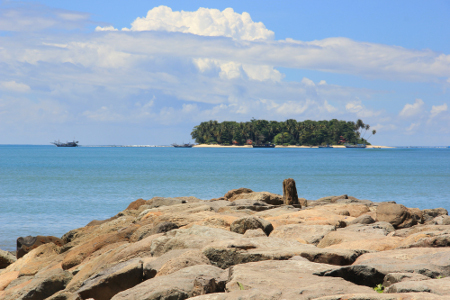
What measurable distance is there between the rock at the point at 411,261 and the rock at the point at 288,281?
2.17 ft

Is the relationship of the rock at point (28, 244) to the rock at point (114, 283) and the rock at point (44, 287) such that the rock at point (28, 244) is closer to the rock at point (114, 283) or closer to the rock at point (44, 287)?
the rock at point (44, 287)

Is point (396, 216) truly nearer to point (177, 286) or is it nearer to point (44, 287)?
point (177, 286)

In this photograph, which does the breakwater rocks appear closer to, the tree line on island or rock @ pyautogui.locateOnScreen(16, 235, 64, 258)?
rock @ pyautogui.locateOnScreen(16, 235, 64, 258)

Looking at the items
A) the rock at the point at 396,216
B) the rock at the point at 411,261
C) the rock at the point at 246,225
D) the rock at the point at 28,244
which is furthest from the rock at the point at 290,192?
the rock at the point at 411,261

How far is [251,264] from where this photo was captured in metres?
6.41

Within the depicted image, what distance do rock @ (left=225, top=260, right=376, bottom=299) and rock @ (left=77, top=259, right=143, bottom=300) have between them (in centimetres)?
188

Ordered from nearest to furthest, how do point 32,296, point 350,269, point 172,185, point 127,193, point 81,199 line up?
point 350,269 < point 32,296 < point 81,199 < point 127,193 < point 172,185

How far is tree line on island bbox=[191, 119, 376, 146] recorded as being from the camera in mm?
187875

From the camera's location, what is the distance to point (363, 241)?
8.83 metres

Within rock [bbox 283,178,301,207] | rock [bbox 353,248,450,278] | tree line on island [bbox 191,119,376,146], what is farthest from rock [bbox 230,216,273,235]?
tree line on island [bbox 191,119,376,146]

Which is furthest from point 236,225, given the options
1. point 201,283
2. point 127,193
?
point 127,193

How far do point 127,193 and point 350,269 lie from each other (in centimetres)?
3569

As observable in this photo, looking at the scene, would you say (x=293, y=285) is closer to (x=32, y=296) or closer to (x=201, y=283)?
(x=201, y=283)

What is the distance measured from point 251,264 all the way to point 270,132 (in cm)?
18725
